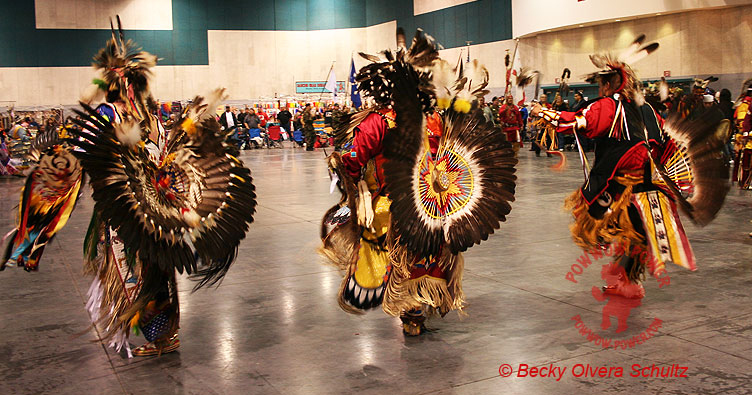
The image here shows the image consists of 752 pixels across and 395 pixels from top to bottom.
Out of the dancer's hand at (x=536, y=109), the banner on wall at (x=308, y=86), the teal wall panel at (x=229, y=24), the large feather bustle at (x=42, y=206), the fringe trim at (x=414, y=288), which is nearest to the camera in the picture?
the large feather bustle at (x=42, y=206)

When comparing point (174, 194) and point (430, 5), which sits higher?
point (430, 5)

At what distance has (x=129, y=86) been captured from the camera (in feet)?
12.4

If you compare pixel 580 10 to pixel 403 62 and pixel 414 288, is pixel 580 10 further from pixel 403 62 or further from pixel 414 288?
pixel 414 288

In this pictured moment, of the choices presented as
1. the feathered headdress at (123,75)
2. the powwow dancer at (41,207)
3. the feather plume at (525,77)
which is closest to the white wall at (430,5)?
the feather plume at (525,77)

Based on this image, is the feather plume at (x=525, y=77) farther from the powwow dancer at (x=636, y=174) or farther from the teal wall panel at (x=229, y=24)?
the teal wall panel at (x=229, y=24)

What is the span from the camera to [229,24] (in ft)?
99.2

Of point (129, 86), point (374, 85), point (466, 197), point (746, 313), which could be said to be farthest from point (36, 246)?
point (746, 313)

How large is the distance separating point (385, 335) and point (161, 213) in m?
1.41

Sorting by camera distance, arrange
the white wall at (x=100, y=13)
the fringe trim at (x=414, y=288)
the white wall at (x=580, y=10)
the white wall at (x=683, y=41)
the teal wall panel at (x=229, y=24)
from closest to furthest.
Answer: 1. the fringe trim at (x=414, y=288)
2. the white wall at (x=683, y=41)
3. the white wall at (x=580, y=10)
4. the teal wall panel at (x=229, y=24)
5. the white wall at (x=100, y=13)

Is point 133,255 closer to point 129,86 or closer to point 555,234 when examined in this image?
point 129,86

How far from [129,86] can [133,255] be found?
980mm

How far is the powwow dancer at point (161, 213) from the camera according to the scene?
132 inches

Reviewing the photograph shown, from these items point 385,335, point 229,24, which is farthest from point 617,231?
point 229,24

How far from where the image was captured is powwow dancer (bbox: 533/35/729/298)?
4.29 meters
